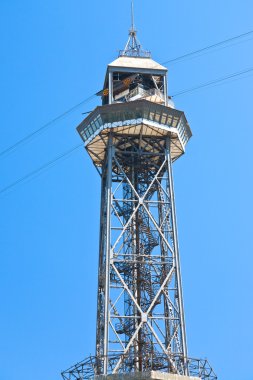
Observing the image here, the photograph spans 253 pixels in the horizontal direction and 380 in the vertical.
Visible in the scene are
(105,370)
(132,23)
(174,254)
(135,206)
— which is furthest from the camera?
(132,23)

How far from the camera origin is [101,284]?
55.4m

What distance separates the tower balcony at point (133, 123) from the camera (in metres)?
55.9

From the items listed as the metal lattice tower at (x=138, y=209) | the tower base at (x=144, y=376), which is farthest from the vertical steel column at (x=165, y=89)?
the tower base at (x=144, y=376)

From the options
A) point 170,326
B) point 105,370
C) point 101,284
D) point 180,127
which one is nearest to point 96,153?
point 180,127

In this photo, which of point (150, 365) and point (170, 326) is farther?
point (170, 326)

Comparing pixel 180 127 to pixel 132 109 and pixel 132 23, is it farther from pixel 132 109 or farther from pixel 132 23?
pixel 132 23

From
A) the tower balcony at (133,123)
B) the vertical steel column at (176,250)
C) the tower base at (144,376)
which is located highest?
the tower balcony at (133,123)

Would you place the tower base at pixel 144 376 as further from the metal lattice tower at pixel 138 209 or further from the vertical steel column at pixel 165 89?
the vertical steel column at pixel 165 89

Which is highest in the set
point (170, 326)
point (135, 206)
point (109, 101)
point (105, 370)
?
point (109, 101)

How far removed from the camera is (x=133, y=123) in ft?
183

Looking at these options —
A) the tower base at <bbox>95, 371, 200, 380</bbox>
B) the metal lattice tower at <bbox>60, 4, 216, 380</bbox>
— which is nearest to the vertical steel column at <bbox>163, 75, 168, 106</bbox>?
the metal lattice tower at <bbox>60, 4, 216, 380</bbox>

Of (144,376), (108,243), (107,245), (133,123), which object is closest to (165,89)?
(133,123)

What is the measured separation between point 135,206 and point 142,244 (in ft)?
11.1

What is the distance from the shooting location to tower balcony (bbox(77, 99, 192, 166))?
55906mm
